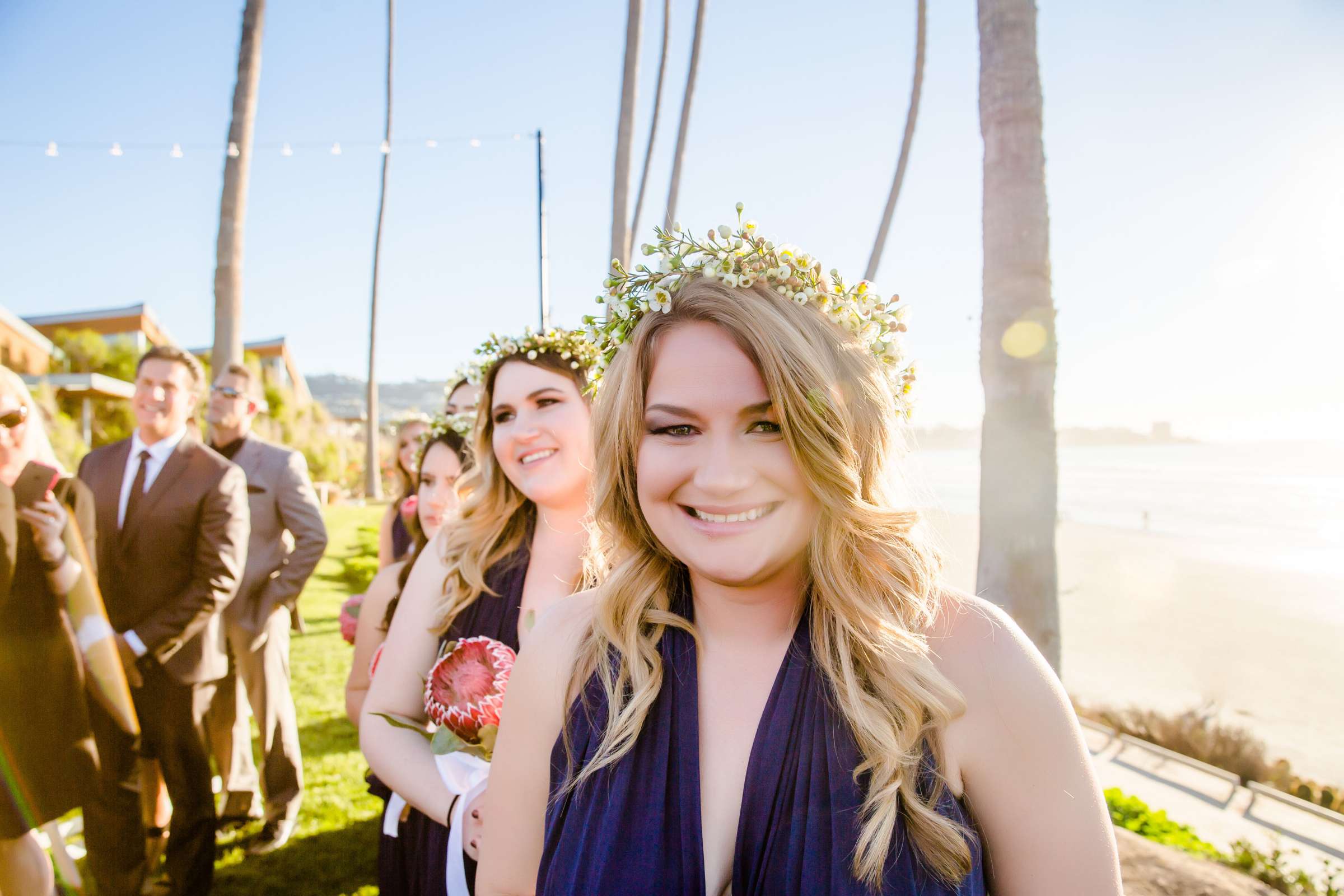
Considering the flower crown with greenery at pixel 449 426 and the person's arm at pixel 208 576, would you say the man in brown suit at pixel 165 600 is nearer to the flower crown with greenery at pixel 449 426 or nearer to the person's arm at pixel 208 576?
the person's arm at pixel 208 576

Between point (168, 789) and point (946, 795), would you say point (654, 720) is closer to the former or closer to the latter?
point (946, 795)

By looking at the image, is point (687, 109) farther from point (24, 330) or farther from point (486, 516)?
point (24, 330)

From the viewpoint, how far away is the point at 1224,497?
31656 millimetres

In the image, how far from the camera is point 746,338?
157cm

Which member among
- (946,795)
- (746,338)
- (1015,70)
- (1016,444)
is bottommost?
(946,795)

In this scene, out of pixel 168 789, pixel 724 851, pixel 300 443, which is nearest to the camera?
pixel 724 851

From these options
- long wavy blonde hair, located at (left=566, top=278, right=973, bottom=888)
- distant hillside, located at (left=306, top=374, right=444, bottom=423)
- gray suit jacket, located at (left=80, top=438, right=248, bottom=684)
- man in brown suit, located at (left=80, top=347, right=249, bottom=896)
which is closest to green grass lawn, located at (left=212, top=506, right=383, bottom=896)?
man in brown suit, located at (left=80, top=347, right=249, bottom=896)

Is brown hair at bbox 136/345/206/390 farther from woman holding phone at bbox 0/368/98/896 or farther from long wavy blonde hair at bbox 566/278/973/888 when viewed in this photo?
long wavy blonde hair at bbox 566/278/973/888

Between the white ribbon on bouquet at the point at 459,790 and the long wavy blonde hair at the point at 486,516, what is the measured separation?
513mm

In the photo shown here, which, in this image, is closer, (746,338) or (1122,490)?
(746,338)

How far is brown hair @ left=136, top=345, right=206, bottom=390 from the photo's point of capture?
4184 millimetres

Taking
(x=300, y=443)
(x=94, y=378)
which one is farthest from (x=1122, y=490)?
(x=94, y=378)

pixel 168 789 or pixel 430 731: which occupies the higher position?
pixel 430 731

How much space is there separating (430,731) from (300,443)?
983 inches
